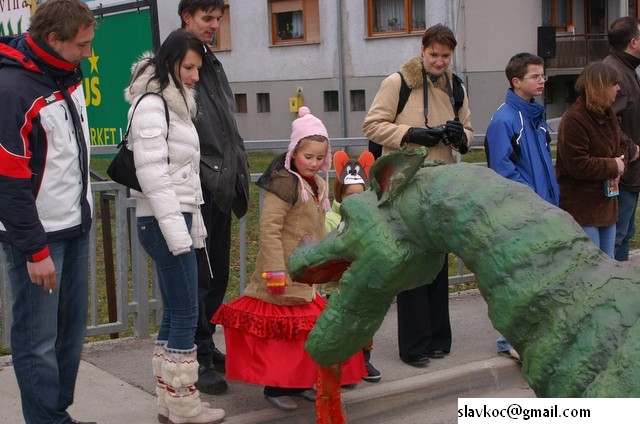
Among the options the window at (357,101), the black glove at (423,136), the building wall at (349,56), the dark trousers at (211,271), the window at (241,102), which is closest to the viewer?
the dark trousers at (211,271)

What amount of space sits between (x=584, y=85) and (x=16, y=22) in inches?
189

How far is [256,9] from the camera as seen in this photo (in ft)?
98.0

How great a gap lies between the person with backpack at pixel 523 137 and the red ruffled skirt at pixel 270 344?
1652 millimetres

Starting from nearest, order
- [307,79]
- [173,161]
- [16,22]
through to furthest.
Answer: [173,161] < [16,22] < [307,79]

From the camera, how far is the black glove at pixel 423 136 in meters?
5.87

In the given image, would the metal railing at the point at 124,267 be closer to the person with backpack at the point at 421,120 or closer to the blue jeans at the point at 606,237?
the person with backpack at the point at 421,120

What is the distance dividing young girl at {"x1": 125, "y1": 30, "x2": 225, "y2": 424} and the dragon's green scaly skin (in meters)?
1.51

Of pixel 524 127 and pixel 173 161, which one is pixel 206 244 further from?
pixel 524 127

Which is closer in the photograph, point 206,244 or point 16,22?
point 206,244

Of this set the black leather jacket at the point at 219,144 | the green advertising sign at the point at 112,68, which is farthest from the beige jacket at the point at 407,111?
the green advertising sign at the point at 112,68

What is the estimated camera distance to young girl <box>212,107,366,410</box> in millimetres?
5055

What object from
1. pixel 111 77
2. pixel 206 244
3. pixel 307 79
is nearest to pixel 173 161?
pixel 206 244

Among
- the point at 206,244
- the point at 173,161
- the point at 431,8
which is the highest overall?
the point at 431,8

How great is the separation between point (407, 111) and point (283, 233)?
1.36 metres
